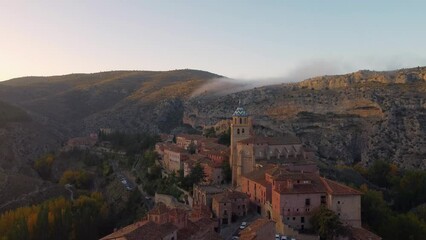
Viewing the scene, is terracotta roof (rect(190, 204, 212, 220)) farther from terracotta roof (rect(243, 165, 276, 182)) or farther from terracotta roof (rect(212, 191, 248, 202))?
terracotta roof (rect(243, 165, 276, 182))

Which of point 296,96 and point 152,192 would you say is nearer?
point 152,192

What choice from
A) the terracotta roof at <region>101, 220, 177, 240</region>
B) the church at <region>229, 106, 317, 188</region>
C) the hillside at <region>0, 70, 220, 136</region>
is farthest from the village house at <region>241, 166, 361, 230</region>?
the hillside at <region>0, 70, 220, 136</region>

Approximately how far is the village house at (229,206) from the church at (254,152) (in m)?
7.31

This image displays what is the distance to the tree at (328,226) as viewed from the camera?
36.9 m

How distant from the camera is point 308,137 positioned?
99.6m

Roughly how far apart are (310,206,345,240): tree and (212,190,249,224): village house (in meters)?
8.35

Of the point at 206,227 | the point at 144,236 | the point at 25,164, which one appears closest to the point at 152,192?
the point at 206,227

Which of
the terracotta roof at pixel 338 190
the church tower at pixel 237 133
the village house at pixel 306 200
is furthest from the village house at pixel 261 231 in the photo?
the church tower at pixel 237 133

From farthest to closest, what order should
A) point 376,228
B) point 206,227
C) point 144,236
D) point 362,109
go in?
point 362,109
point 376,228
point 206,227
point 144,236

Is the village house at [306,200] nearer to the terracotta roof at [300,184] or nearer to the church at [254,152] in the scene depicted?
the terracotta roof at [300,184]

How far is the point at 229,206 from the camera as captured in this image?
43406 mm

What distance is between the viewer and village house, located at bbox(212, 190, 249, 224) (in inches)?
1700

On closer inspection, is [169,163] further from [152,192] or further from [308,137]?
[308,137]

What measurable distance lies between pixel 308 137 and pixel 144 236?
70.4m
